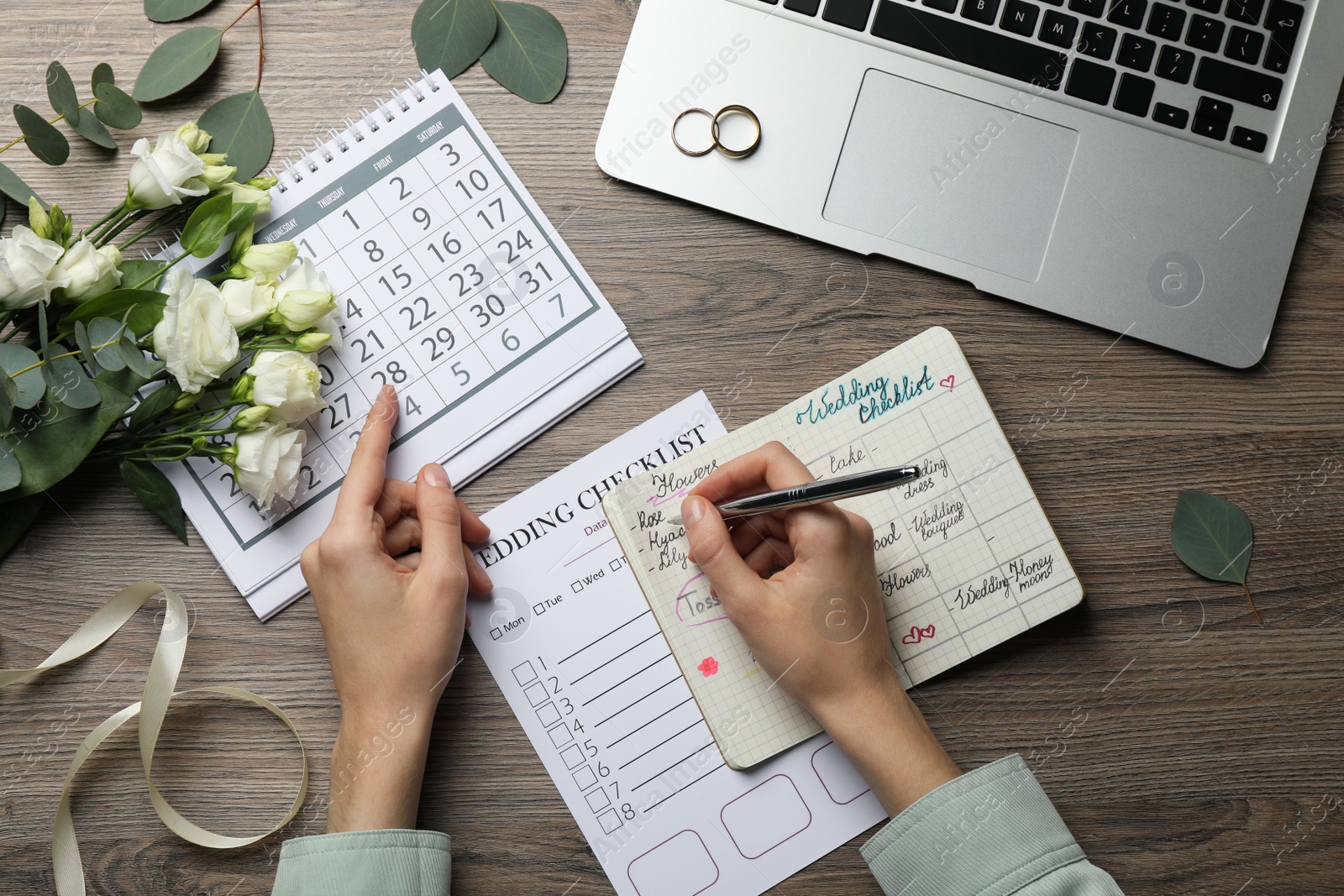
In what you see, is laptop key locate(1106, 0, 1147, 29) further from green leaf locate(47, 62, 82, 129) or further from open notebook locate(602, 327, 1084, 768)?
green leaf locate(47, 62, 82, 129)

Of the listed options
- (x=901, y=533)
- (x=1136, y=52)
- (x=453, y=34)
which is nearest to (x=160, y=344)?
(x=453, y=34)

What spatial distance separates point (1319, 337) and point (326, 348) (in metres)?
0.88

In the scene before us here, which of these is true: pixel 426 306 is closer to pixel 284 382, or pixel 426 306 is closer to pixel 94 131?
pixel 284 382

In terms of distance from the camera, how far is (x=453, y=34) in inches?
28.6

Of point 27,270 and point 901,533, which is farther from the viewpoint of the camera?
point 901,533

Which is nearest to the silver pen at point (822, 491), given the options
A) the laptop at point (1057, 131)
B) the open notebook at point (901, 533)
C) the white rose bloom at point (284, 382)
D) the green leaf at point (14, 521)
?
the open notebook at point (901, 533)

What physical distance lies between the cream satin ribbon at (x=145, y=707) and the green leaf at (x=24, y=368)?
18 cm

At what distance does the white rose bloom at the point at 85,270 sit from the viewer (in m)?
0.63

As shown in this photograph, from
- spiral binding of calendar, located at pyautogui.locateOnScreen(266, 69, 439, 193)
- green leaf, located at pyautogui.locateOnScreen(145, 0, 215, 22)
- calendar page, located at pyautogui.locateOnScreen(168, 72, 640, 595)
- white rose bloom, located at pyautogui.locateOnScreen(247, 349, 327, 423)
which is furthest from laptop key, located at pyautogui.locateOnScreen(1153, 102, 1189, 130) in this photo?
green leaf, located at pyautogui.locateOnScreen(145, 0, 215, 22)

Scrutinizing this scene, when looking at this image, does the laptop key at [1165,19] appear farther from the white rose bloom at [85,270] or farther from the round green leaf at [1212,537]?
the white rose bloom at [85,270]

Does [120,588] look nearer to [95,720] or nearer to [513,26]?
[95,720]

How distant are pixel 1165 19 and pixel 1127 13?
32 mm

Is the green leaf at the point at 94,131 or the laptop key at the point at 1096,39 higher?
the laptop key at the point at 1096,39

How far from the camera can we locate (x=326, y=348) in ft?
2.34
